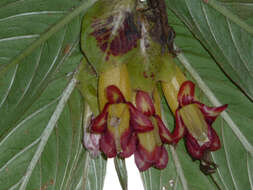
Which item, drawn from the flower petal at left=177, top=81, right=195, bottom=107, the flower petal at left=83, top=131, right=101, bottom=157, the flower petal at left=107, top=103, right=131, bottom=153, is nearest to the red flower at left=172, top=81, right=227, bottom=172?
the flower petal at left=177, top=81, right=195, bottom=107

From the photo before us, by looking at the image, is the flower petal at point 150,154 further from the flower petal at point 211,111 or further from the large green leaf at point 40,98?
the large green leaf at point 40,98

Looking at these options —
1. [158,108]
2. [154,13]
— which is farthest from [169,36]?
[158,108]

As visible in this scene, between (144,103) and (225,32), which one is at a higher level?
(225,32)

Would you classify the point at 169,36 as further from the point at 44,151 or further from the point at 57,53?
the point at 44,151

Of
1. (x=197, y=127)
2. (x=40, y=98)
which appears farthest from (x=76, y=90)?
(x=197, y=127)

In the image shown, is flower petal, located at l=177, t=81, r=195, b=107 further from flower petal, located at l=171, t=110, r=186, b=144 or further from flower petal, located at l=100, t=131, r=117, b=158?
flower petal, located at l=100, t=131, r=117, b=158

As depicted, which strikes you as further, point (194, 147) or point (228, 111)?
point (228, 111)

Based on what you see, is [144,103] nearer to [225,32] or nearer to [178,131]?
[178,131]
